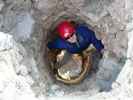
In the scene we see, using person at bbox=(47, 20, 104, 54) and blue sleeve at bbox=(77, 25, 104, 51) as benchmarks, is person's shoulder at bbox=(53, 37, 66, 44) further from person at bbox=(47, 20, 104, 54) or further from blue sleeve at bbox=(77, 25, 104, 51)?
blue sleeve at bbox=(77, 25, 104, 51)

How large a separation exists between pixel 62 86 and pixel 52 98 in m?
A: 0.28

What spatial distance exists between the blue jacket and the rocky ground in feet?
0.16

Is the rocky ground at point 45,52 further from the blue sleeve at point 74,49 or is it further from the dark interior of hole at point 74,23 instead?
the blue sleeve at point 74,49

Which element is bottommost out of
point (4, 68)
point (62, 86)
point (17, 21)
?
point (62, 86)

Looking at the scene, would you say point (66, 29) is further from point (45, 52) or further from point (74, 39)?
point (45, 52)

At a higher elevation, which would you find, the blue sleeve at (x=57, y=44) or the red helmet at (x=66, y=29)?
the red helmet at (x=66, y=29)

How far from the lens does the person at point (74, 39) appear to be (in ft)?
8.93

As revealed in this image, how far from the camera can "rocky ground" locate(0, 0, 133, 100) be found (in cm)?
221

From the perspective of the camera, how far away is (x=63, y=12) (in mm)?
2746

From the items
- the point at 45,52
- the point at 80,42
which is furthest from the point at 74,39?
the point at 45,52

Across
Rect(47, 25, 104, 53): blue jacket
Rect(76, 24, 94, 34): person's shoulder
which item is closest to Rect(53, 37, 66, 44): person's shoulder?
Rect(47, 25, 104, 53): blue jacket

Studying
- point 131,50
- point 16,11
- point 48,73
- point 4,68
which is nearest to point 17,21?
point 16,11

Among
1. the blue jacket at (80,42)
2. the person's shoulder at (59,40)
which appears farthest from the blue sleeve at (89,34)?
the person's shoulder at (59,40)

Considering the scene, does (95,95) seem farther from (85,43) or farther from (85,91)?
(85,43)
